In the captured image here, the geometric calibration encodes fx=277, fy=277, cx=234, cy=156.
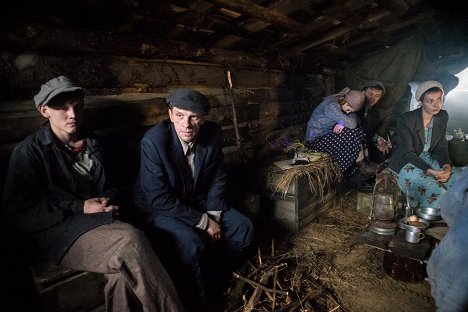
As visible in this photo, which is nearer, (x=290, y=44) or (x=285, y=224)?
(x=285, y=224)

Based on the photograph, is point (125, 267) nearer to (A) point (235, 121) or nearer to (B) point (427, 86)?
(A) point (235, 121)

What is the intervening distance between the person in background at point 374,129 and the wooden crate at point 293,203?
1759 millimetres

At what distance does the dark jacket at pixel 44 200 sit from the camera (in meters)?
2.43

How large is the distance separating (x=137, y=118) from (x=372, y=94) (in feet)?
16.4

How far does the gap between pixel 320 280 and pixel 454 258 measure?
77.8 inches

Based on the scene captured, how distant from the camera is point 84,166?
9.59ft

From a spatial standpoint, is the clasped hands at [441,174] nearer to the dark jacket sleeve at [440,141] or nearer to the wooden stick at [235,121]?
the dark jacket sleeve at [440,141]

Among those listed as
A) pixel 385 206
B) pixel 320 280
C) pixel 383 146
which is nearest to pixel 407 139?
pixel 385 206

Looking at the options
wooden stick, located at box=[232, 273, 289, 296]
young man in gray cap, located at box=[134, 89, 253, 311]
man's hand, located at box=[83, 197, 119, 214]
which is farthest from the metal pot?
man's hand, located at box=[83, 197, 119, 214]

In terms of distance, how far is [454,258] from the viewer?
Result: 5.94ft

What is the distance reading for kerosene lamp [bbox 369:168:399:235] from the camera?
352 cm

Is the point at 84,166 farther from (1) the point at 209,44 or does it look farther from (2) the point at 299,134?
(2) the point at 299,134

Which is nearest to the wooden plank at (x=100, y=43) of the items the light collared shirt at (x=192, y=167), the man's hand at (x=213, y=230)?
the light collared shirt at (x=192, y=167)

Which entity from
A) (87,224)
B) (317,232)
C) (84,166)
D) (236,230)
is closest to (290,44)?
(317,232)
